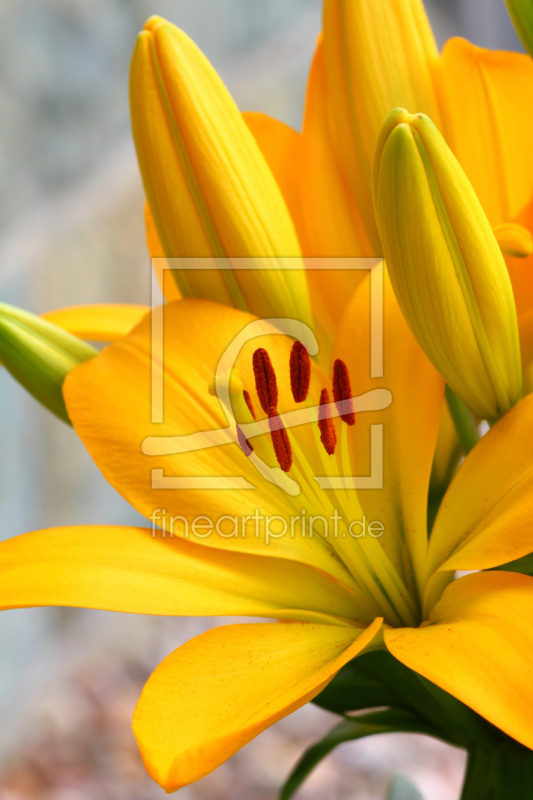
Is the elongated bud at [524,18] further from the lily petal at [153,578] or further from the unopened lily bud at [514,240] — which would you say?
the lily petal at [153,578]

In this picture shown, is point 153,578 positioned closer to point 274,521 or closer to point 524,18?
point 274,521

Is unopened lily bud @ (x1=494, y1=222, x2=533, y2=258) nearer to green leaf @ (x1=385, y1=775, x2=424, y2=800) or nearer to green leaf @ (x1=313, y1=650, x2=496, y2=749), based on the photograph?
green leaf @ (x1=313, y1=650, x2=496, y2=749)

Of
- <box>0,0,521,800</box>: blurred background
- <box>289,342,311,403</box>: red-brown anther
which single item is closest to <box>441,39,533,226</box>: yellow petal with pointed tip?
<box>289,342,311,403</box>: red-brown anther

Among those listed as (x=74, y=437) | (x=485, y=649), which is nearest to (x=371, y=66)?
(x=485, y=649)

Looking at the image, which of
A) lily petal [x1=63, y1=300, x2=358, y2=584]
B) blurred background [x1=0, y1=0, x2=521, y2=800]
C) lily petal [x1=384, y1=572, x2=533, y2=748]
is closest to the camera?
lily petal [x1=384, y1=572, x2=533, y2=748]

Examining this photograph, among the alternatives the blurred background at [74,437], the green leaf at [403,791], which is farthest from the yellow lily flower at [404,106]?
the blurred background at [74,437]

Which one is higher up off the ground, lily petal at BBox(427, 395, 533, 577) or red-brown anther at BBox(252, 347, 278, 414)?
red-brown anther at BBox(252, 347, 278, 414)

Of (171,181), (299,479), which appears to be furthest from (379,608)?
(171,181)
